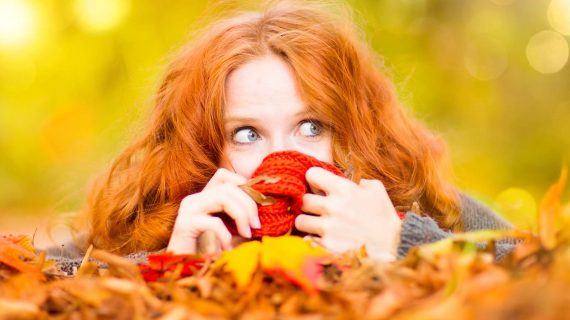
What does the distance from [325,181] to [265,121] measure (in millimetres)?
182

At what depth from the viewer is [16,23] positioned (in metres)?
3.64

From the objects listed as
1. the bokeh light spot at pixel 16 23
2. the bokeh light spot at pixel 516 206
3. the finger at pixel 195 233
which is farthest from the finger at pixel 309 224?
the bokeh light spot at pixel 16 23

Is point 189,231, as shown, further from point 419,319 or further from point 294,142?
point 419,319

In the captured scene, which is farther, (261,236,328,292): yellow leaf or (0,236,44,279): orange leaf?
(0,236,44,279): orange leaf

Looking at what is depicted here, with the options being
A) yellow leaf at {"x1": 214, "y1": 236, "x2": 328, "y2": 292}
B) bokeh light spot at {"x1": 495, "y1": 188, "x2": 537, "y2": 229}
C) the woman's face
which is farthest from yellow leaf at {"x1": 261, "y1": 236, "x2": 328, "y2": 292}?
bokeh light spot at {"x1": 495, "y1": 188, "x2": 537, "y2": 229}

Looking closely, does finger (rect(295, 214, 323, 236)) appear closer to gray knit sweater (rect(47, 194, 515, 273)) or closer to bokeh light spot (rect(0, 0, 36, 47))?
gray knit sweater (rect(47, 194, 515, 273))

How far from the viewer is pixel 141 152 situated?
4.87 ft

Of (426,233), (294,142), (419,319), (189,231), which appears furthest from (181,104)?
(419,319)

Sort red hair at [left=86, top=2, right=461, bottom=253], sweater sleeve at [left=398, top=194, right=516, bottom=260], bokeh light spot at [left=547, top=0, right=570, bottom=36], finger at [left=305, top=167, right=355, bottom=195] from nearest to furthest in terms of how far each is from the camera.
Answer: sweater sleeve at [left=398, top=194, right=516, bottom=260] < finger at [left=305, top=167, right=355, bottom=195] < red hair at [left=86, top=2, right=461, bottom=253] < bokeh light spot at [left=547, top=0, right=570, bottom=36]

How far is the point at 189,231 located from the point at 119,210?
421 millimetres

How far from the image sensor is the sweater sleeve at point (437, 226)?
0.91 meters

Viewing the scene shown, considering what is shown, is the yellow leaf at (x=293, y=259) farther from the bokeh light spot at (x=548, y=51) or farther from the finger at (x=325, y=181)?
the bokeh light spot at (x=548, y=51)

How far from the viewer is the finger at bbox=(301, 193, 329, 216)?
3.28 ft

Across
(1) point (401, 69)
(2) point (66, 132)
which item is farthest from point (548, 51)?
(2) point (66, 132)
